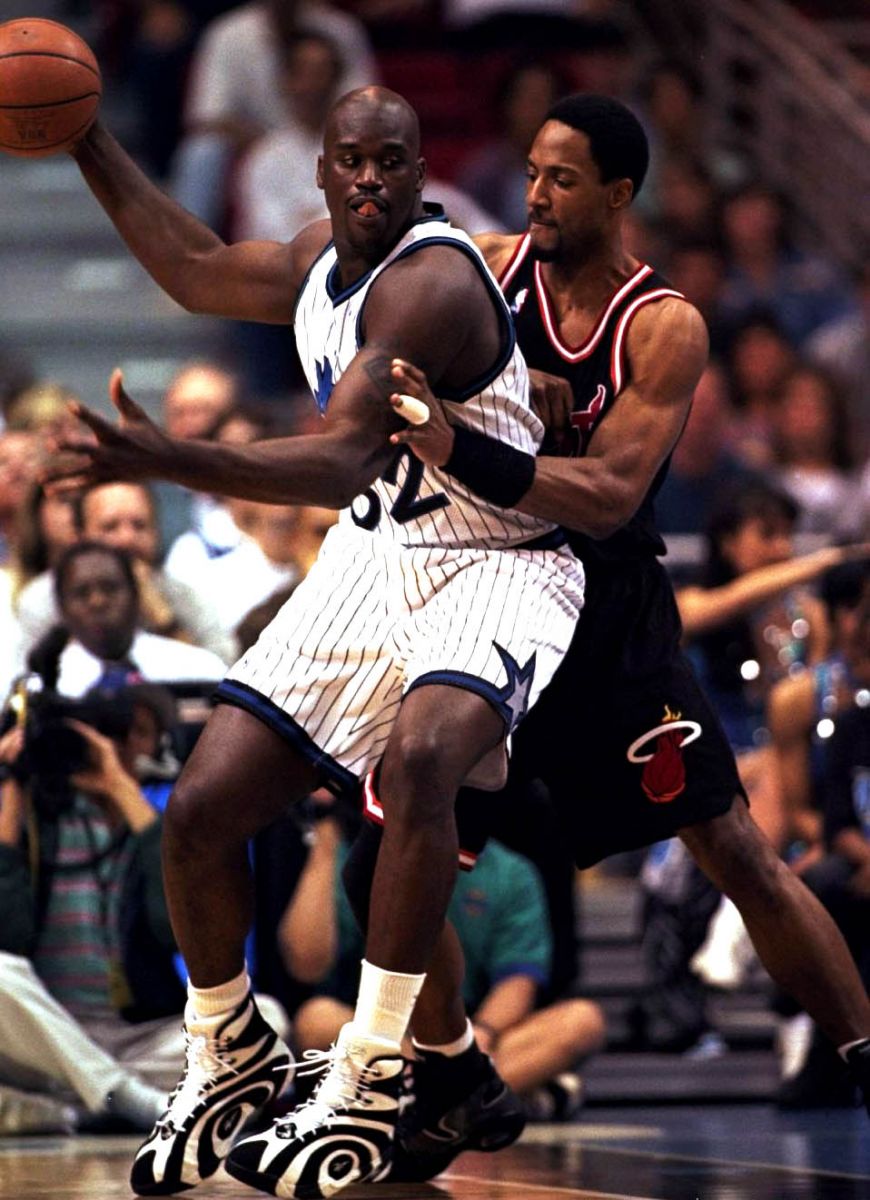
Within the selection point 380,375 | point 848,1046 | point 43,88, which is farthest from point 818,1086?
point 43,88

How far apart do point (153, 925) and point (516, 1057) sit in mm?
1018

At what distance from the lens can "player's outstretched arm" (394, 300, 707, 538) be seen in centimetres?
432

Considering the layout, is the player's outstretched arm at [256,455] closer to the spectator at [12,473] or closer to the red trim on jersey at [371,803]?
the red trim on jersey at [371,803]

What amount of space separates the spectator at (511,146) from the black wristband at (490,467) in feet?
20.1

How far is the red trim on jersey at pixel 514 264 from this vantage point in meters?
5.00

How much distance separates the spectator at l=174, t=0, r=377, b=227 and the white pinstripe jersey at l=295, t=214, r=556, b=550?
576 centimetres

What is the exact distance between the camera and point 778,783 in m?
7.57

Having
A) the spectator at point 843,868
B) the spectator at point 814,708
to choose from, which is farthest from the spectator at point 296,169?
the spectator at point 843,868

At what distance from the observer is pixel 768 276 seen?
35.2ft

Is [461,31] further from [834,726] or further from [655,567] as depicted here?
[655,567]

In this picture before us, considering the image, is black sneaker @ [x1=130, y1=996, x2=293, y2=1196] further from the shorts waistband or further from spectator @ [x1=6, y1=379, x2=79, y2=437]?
spectator @ [x1=6, y1=379, x2=79, y2=437]

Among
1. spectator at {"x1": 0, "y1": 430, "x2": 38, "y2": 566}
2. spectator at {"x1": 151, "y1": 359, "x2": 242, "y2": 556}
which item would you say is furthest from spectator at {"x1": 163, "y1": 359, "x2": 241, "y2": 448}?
spectator at {"x1": 0, "y1": 430, "x2": 38, "y2": 566}

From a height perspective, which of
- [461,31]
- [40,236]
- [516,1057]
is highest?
[461,31]

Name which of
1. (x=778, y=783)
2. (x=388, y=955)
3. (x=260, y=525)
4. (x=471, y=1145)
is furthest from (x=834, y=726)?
(x=388, y=955)
